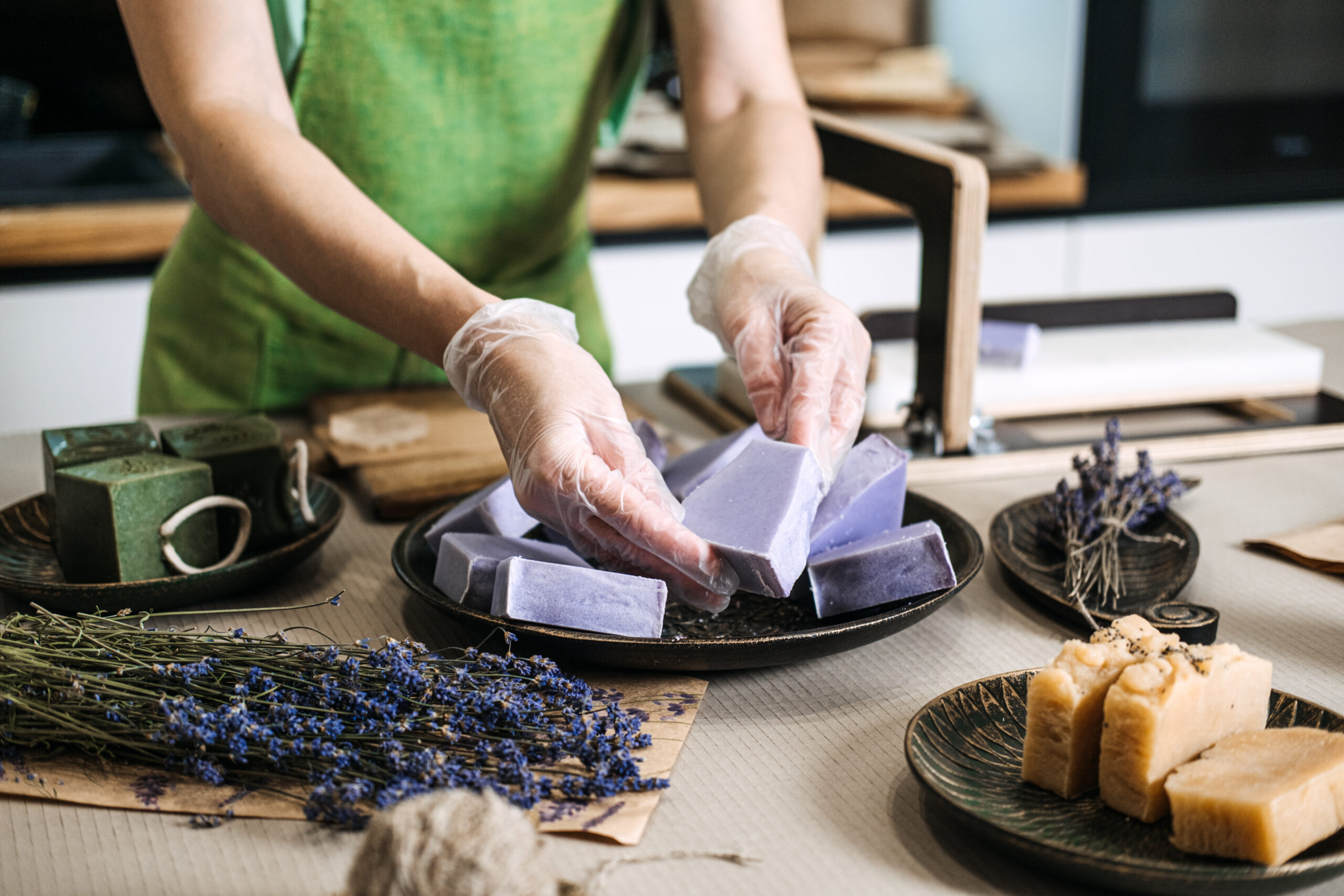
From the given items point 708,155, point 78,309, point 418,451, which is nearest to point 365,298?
point 418,451

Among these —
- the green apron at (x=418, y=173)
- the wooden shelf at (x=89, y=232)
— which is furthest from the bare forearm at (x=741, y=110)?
the wooden shelf at (x=89, y=232)

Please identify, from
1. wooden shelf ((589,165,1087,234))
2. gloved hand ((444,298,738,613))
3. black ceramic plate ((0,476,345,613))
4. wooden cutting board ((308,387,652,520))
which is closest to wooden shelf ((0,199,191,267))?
wooden shelf ((589,165,1087,234))

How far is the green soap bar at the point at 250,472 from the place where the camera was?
3.49 feet

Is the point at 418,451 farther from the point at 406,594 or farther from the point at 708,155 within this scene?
the point at 708,155

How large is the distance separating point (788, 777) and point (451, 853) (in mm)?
295

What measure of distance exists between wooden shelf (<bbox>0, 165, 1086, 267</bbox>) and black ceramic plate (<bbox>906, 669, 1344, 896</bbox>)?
1.71 m

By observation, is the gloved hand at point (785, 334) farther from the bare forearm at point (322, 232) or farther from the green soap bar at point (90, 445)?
the green soap bar at point (90, 445)

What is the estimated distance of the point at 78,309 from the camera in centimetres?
268

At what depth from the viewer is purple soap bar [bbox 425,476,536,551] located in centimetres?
103

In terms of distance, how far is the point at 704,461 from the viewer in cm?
112

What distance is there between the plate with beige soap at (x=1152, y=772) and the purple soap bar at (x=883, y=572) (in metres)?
0.15

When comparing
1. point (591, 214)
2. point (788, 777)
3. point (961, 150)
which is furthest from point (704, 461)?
point (961, 150)

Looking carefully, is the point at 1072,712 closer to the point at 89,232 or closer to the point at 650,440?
the point at 650,440

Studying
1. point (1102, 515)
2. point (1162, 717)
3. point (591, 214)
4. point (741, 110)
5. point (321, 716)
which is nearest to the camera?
point (1162, 717)
